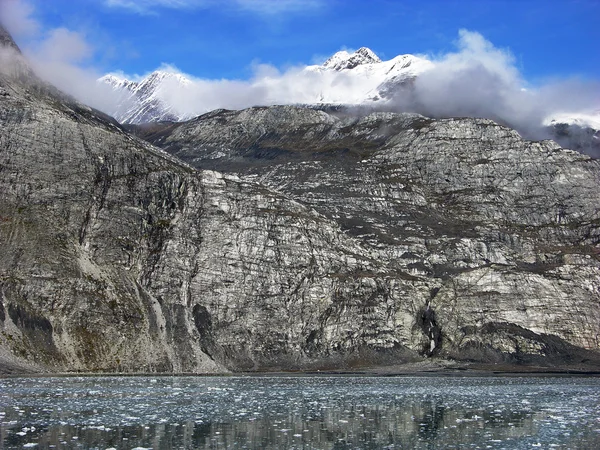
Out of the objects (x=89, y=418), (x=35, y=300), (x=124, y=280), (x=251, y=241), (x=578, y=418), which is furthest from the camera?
(x=251, y=241)

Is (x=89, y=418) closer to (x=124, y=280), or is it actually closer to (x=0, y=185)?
(x=124, y=280)

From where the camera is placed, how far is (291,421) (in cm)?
5103

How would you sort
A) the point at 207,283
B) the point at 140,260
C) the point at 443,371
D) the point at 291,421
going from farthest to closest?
the point at 207,283
the point at 140,260
the point at 443,371
the point at 291,421

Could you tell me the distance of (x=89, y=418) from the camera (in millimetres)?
50500

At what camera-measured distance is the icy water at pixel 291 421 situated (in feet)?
134

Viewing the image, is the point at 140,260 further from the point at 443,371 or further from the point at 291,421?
the point at 291,421

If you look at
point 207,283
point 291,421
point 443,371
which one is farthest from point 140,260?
point 291,421

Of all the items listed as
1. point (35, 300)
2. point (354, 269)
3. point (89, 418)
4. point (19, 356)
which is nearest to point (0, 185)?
point (35, 300)

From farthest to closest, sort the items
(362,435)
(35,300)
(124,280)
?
(124,280)
(35,300)
(362,435)

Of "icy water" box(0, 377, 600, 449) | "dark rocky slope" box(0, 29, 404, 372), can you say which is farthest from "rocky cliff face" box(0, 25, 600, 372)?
"icy water" box(0, 377, 600, 449)

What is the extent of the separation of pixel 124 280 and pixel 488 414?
12000 cm

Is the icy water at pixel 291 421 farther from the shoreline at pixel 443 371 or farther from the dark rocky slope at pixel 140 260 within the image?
the dark rocky slope at pixel 140 260

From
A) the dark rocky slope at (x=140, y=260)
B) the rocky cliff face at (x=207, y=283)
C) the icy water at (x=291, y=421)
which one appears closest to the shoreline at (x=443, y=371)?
the rocky cliff face at (x=207, y=283)

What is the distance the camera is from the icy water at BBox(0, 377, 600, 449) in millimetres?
40875
